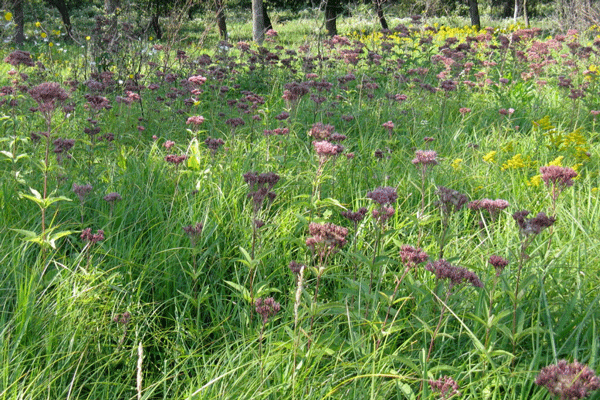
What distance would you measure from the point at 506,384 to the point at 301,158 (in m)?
2.51

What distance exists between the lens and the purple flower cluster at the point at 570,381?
116 centimetres

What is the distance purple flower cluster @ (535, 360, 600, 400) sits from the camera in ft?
3.79

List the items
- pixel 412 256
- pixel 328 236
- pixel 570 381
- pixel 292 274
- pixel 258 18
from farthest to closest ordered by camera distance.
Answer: pixel 258 18
pixel 292 274
pixel 412 256
pixel 328 236
pixel 570 381

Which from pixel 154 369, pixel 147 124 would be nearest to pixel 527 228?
pixel 154 369

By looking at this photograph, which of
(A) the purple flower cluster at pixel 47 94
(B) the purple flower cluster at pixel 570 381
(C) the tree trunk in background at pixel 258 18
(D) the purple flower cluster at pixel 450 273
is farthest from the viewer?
(C) the tree trunk in background at pixel 258 18

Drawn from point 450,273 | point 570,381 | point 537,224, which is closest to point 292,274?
point 450,273

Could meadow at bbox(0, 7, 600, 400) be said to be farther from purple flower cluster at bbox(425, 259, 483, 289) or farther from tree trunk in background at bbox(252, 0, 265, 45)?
tree trunk in background at bbox(252, 0, 265, 45)

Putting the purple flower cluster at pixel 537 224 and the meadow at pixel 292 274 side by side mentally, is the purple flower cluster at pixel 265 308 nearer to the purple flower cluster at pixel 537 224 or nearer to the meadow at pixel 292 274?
the meadow at pixel 292 274

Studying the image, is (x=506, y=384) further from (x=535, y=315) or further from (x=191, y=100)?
(x=191, y=100)

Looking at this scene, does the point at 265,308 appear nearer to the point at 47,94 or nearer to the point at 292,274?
the point at 292,274

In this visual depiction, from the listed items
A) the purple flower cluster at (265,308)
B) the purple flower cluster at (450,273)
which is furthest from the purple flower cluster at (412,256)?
the purple flower cluster at (265,308)

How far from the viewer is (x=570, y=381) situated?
1187mm

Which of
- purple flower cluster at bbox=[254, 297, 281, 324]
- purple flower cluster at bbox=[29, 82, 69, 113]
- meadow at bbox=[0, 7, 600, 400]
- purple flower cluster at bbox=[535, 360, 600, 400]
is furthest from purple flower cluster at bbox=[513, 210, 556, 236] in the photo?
purple flower cluster at bbox=[29, 82, 69, 113]

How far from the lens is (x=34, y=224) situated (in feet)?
8.82
